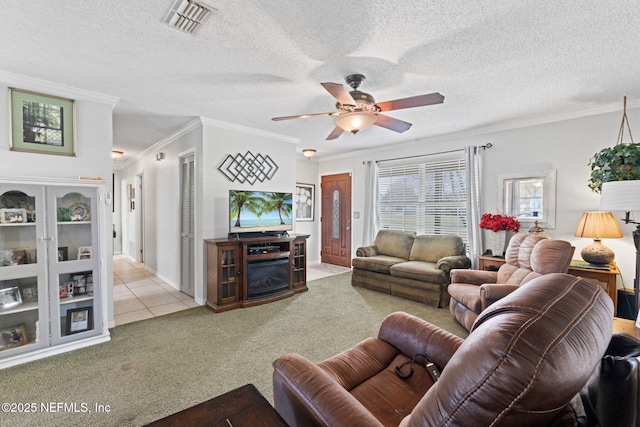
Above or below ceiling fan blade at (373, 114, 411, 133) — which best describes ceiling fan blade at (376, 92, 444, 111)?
above

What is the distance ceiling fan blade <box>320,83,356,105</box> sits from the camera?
6.94 feet

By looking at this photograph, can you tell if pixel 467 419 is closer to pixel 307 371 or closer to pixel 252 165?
pixel 307 371

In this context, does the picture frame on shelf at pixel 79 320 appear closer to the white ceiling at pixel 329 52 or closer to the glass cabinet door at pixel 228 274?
the glass cabinet door at pixel 228 274

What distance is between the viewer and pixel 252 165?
439cm

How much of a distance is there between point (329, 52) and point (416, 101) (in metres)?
0.79

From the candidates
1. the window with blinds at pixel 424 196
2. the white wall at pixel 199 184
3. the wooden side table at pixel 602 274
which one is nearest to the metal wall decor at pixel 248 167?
the white wall at pixel 199 184

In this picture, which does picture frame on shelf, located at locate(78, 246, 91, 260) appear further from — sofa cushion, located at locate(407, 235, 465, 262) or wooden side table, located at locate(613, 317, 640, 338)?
sofa cushion, located at locate(407, 235, 465, 262)

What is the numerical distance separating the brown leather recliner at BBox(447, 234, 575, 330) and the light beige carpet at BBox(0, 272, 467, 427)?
14.1 inches

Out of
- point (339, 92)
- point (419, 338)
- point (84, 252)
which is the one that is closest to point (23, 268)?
point (84, 252)

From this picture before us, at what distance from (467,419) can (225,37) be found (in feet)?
7.85

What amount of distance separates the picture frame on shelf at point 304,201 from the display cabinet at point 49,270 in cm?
400

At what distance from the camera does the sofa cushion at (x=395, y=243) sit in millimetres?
4883

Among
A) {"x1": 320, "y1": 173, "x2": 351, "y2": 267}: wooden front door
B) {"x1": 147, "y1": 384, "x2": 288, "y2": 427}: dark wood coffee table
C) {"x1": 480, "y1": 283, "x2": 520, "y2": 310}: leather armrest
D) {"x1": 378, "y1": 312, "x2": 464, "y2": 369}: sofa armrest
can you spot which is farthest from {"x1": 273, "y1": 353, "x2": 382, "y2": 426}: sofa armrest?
{"x1": 320, "y1": 173, "x2": 351, "y2": 267}: wooden front door

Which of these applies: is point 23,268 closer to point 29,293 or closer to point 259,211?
point 29,293
